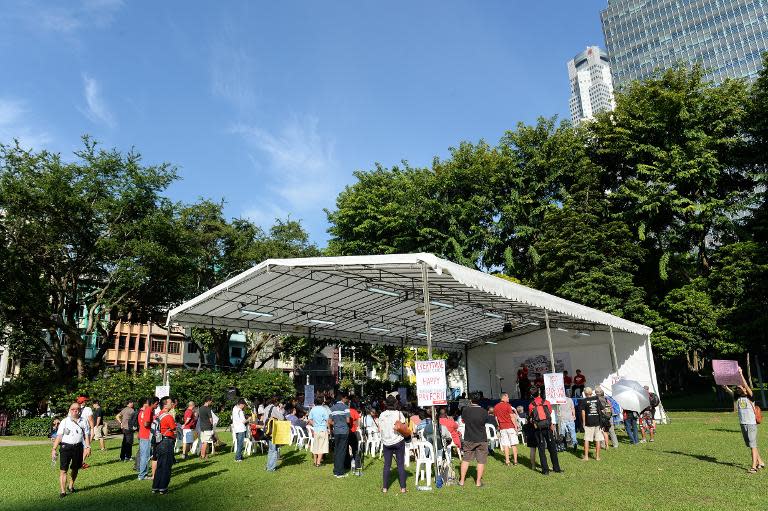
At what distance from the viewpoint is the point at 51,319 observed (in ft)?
63.1

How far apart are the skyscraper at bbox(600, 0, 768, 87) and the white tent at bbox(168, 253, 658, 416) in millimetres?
73433

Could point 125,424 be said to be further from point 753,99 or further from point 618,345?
point 753,99

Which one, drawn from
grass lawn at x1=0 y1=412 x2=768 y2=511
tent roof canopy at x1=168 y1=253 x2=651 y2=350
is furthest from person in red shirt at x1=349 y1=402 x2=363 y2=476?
tent roof canopy at x1=168 y1=253 x2=651 y2=350

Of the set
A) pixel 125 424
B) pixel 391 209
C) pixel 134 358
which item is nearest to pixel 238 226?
pixel 391 209

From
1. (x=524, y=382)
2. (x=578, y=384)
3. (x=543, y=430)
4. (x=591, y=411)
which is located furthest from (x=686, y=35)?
(x=543, y=430)

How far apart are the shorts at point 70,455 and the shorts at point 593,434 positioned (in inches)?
360

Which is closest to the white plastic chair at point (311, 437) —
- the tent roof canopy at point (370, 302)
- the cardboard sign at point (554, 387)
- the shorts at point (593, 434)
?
the tent roof canopy at point (370, 302)

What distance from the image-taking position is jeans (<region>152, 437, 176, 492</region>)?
7.78 metres

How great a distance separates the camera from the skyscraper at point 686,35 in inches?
3433

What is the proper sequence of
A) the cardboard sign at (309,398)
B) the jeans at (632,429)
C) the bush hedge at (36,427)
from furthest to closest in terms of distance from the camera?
the bush hedge at (36,427)
the cardboard sign at (309,398)
the jeans at (632,429)

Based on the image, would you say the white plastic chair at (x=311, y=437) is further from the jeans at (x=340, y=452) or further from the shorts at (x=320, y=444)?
the jeans at (x=340, y=452)

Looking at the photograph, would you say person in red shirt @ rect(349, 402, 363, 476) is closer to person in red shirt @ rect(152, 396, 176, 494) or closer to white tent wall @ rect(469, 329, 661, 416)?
person in red shirt @ rect(152, 396, 176, 494)

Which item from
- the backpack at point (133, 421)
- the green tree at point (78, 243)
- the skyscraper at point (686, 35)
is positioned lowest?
the backpack at point (133, 421)

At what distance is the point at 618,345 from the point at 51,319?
72.2ft
